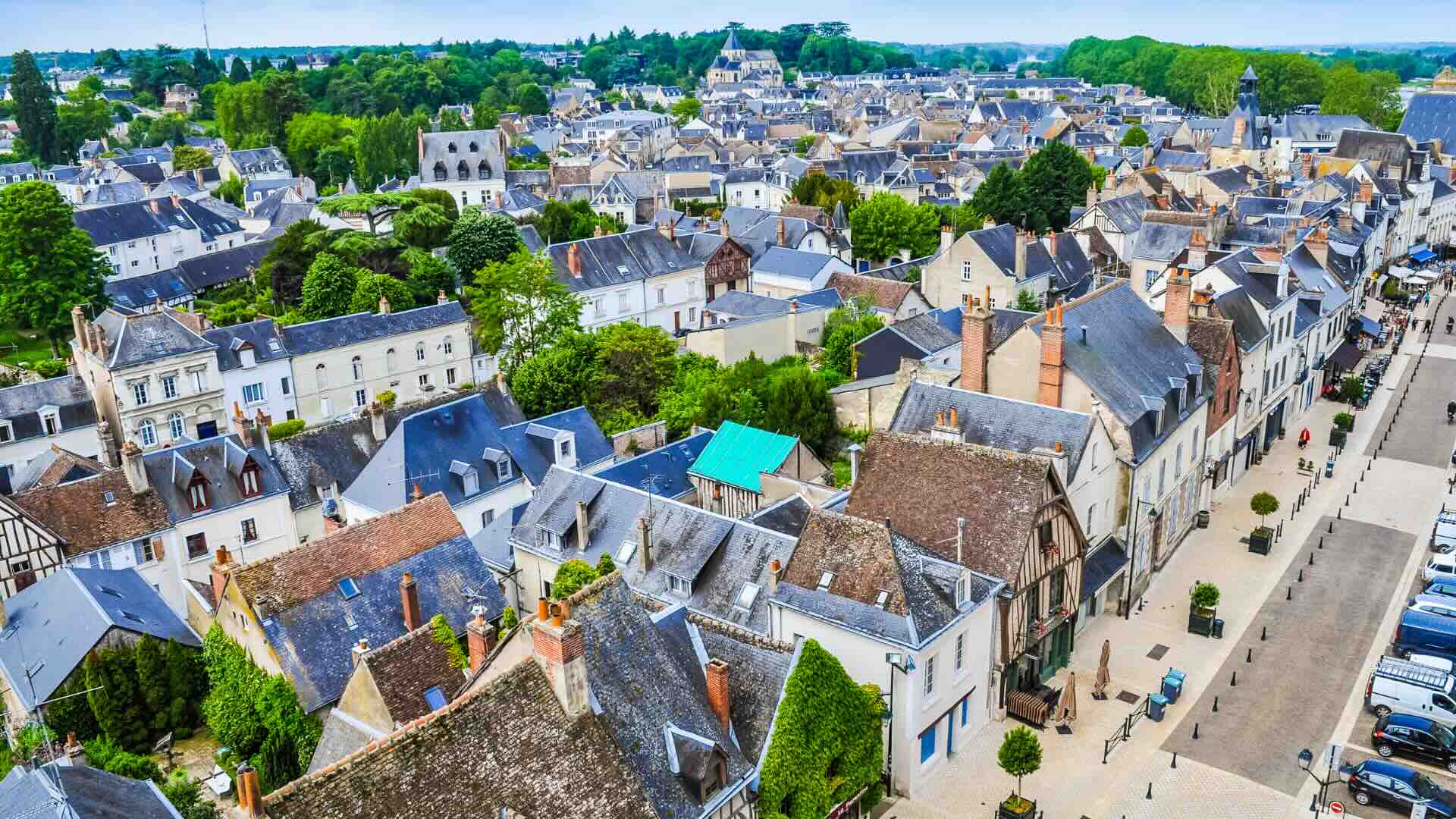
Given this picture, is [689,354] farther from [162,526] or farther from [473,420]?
[162,526]

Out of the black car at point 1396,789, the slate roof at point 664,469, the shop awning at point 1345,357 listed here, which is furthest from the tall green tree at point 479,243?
the black car at point 1396,789

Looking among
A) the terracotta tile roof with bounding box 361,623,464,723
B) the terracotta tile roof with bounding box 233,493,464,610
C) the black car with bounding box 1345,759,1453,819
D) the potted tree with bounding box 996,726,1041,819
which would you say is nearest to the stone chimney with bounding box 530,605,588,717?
the terracotta tile roof with bounding box 361,623,464,723

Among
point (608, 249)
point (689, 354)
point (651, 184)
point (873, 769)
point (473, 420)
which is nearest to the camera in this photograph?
point (873, 769)

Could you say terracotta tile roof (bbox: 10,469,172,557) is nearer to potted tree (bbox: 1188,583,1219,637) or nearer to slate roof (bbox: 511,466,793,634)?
slate roof (bbox: 511,466,793,634)

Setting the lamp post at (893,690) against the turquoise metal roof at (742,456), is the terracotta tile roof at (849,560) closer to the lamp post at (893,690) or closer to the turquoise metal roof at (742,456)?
the lamp post at (893,690)

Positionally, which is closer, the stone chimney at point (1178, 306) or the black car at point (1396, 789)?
the black car at point (1396, 789)

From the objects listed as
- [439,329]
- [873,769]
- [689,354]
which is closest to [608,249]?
[439,329]
